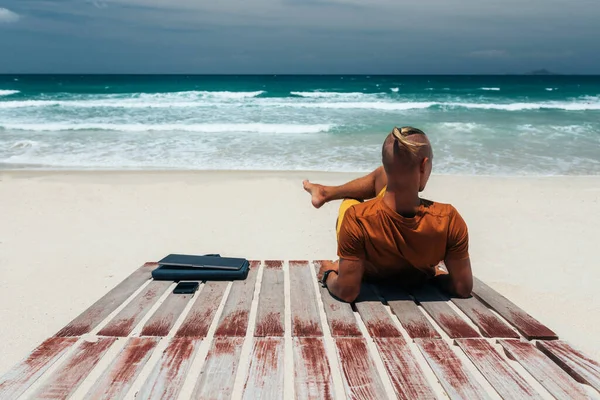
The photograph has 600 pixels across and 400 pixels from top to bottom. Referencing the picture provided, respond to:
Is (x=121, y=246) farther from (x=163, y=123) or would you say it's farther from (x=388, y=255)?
(x=163, y=123)

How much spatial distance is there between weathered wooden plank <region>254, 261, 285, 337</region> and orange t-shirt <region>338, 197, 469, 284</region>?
531 millimetres

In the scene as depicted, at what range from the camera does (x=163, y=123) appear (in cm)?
2022

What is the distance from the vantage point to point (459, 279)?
10.7 ft

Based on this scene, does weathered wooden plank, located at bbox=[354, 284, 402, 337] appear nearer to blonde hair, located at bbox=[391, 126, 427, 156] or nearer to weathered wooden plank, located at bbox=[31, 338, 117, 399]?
blonde hair, located at bbox=[391, 126, 427, 156]

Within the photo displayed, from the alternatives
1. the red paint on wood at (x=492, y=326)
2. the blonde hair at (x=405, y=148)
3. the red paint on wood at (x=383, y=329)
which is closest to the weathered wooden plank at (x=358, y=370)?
the red paint on wood at (x=383, y=329)

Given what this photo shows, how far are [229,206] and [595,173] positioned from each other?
7.71 m

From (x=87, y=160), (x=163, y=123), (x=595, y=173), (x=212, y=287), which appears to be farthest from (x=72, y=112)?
(x=212, y=287)

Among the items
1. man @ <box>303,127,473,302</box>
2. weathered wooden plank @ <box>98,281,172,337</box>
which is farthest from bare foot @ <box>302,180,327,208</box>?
weathered wooden plank @ <box>98,281,172,337</box>

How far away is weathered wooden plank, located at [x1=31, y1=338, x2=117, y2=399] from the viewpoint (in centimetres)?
215

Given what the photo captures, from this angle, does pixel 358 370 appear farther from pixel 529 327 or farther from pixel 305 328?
pixel 529 327

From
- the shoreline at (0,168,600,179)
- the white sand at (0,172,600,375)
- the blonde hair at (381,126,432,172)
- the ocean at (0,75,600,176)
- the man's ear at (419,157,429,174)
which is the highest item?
the blonde hair at (381,126,432,172)

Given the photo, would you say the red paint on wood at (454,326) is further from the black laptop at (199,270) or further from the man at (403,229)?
the black laptop at (199,270)

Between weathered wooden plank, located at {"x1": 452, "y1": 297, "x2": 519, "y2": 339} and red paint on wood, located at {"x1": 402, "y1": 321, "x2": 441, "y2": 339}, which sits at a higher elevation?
red paint on wood, located at {"x1": 402, "y1": 321, "x2": 441, "y2": 339}

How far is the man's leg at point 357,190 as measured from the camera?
3484mm
